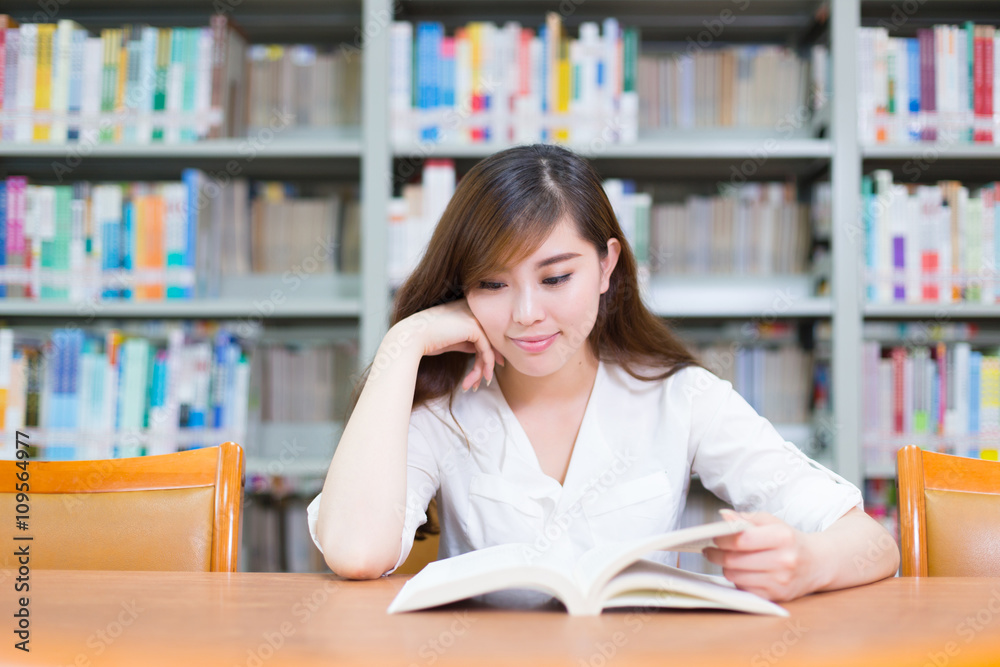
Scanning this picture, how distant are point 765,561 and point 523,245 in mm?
526

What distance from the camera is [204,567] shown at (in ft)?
3.17

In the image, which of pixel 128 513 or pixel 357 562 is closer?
pixel 357 562

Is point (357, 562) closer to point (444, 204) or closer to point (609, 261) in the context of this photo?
point (609, 261)

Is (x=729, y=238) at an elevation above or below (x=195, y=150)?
below

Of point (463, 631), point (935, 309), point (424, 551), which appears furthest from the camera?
point (935, 309)

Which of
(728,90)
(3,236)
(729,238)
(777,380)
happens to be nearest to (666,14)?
(728,90)

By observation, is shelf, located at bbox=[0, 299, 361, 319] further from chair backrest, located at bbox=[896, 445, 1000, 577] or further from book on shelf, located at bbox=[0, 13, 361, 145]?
chair backrest, located at bbox=[896, 445, 1000, 577]

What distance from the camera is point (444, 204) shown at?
1868 mm

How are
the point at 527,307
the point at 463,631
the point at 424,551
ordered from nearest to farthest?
1. the point at 463,631
2. the point at 527,307
3. the point at 424,551

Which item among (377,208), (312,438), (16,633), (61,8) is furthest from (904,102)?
(61,8)

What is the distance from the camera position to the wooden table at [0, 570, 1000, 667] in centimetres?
51

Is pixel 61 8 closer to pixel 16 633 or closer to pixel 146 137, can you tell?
pixel 146 137

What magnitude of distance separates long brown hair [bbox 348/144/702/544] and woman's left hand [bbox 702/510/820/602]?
490mm

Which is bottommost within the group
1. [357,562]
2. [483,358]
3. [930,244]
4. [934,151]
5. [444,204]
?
[357,562]
